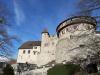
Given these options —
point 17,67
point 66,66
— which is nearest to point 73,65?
point 66,66

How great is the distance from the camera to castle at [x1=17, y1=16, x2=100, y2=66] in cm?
3228

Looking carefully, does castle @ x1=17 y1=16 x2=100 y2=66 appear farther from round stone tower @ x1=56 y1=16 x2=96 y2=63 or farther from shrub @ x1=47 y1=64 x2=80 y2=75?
shrub @ x1=47 y1=64 x2=80 y2=75

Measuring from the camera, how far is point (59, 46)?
125 ft

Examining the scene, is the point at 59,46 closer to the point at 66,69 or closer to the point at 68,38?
the point at 68,38

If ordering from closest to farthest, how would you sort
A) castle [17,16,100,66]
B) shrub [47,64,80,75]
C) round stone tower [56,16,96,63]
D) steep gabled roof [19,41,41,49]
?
1. shrub [47,64,80,75]
2. castle [17,16,100,66]
3. round stone tower [56,16,96,63]
4. steep gabled roof [19,41,41,49]

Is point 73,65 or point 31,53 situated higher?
point 31,53

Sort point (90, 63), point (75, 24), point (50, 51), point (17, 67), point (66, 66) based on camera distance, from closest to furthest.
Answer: point (66, 66) < point (90, 63) < point (75, 24) < point (17, 67) < point (50, 51)

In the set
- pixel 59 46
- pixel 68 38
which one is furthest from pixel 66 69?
pixel 59 46

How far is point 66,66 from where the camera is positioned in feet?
87.6

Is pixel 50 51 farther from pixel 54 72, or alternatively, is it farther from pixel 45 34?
pixel 54 72

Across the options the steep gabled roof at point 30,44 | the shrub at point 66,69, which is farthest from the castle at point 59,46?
the shrub at point 66,69

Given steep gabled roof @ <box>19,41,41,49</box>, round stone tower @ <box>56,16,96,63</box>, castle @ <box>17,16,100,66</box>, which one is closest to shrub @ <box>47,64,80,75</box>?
castle @ <box>17,16,100,66</box>

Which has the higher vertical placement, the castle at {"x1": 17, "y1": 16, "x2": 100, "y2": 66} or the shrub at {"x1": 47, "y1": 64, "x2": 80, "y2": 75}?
the castle at {"x1": 17, "y1": 16, "x2": 100, "y2": 66}

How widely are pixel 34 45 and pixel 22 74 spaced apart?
1093 inches
